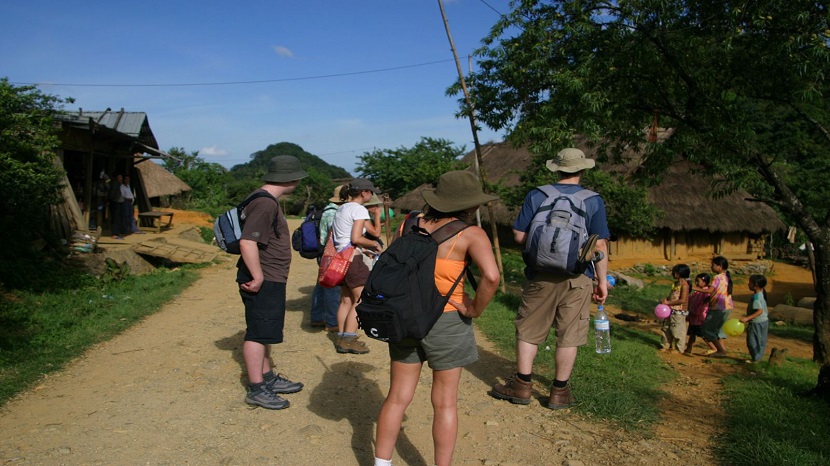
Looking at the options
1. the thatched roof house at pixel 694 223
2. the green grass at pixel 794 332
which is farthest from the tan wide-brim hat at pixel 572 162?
the thatched roof house at pixel 694 223

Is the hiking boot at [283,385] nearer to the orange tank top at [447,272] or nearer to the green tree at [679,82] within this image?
the orange tank top at [447,272]

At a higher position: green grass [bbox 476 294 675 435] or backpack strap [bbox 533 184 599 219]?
backpack strap [bbox 533 184 599 219]

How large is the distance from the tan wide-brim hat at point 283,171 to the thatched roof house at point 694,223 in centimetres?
1659

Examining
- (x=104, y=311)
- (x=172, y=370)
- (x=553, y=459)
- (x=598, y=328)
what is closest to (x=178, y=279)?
(x=104, y=311)

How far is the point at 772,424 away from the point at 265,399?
3.41m

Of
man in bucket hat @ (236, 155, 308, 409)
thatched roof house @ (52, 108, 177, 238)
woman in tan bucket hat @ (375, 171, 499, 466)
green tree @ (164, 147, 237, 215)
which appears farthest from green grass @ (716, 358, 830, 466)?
green tree @ (164, 147, 237, 215)

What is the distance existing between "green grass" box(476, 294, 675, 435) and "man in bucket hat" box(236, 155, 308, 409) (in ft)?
7.27

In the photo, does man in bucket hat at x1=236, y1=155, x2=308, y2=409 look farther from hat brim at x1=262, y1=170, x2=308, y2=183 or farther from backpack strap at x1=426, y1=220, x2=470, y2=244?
backpack strap at x1=426, y1=220, x2=470, y2=244

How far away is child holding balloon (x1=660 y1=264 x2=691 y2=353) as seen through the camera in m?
7.10

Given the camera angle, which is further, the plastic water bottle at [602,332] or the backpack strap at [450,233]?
the plastic water bottle at [602,332]

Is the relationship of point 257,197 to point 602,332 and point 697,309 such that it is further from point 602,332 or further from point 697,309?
point 697,309

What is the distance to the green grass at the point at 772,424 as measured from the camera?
3457 millimetres

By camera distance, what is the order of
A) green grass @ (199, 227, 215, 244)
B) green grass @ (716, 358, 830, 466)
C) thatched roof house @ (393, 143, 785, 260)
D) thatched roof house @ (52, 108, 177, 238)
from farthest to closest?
thatched roof house @ (393, 143, 785, 260) < green grass @ (199, 227, 215, 244) < thatched roof house @ (52, 108, 177, 238) < green grass @ (716, 358, 830, 466)

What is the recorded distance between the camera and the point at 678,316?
23.2ft
